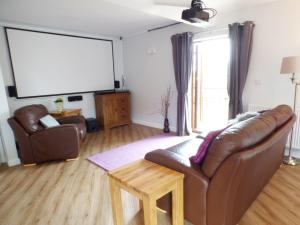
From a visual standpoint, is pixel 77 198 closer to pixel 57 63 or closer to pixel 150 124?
pixel 150 124

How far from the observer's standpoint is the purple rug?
302 centimetres

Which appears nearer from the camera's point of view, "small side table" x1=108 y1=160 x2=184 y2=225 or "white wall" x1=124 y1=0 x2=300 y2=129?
"small side table" x1=108 y1=160 x2=184 y2=225

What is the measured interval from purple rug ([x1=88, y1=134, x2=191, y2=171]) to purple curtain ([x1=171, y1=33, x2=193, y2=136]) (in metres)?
0.34

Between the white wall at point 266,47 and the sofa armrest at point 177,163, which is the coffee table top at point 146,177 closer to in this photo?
the sofa armrest at point 177,163

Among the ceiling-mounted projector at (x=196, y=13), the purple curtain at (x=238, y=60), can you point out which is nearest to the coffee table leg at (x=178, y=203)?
the ceiling-mounted projector at (x=196, y=13)

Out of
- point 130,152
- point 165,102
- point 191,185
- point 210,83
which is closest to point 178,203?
point 191,185

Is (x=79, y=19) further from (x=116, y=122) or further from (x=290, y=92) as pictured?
(x=290, y=92)

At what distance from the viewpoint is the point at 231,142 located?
4.37 feet

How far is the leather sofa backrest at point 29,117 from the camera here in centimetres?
298

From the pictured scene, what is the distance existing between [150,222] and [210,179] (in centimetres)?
52

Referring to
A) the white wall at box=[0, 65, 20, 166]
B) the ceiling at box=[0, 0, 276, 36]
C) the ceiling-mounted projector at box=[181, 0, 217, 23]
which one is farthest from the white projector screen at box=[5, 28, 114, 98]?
the ceiling-mounted projector at box=[181, 0, 217, 23]

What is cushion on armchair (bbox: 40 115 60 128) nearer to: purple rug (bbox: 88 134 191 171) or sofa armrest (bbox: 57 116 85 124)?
sofa armrest (bbox: 57 116 85 124)

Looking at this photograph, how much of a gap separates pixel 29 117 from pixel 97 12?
6.69 ft

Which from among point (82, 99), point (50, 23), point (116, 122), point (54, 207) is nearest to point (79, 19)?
point (50, 23)
